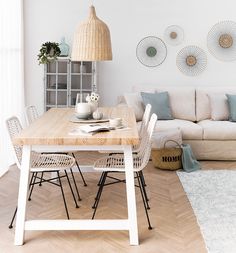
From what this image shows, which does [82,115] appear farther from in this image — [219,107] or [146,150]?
[219,107]

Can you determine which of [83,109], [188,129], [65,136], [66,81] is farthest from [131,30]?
[65,136]

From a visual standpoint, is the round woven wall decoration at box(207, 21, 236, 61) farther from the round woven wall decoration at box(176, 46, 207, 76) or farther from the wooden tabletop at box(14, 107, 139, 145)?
the wooden tabletop at box(14, 107, 139, 145)

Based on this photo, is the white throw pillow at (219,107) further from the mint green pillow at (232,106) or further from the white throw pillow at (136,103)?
the white throw pillow at (136,103)

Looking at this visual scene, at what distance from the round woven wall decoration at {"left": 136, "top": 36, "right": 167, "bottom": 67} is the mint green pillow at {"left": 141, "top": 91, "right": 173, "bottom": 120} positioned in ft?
2.65

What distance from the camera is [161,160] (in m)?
4.96

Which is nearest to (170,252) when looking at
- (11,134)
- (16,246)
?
(16,246)

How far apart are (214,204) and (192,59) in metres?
3.07

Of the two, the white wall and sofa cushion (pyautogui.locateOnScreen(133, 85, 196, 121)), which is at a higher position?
the white wall

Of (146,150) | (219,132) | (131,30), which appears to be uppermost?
(131,30)

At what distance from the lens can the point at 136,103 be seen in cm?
563

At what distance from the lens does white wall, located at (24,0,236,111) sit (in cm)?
624

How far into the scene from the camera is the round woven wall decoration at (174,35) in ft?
20.6

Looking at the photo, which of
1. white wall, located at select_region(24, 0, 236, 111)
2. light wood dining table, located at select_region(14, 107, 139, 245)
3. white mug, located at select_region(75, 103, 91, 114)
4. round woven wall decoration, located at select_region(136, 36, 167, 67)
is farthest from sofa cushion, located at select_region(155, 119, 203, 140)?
light wood dining table, located at select_region(14, 107, 139, 245)

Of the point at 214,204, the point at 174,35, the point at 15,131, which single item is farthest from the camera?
the point at 174,35
